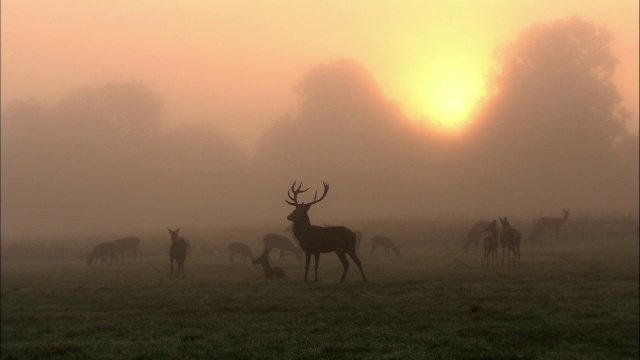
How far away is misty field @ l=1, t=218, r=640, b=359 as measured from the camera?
16953 millimetres

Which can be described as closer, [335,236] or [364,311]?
[335,236]

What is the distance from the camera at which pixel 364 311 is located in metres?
22.3

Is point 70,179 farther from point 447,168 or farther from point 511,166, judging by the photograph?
point 511,166

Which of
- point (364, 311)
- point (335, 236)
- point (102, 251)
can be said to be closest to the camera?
point (335, 236)

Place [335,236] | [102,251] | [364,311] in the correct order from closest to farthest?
[335,236] → [364,311] → [102,251]

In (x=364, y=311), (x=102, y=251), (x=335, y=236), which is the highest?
(x=335, y=236)

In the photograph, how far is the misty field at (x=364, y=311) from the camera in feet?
55.6

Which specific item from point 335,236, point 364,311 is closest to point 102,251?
point 364,311

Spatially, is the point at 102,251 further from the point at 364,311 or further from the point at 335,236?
the point at 335,236

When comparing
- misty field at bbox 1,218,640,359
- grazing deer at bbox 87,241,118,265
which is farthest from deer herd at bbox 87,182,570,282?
grazing deer at bbox 87,241,118,265

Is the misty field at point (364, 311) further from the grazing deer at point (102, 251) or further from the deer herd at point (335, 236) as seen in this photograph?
the grazing deer at point (102, 251)

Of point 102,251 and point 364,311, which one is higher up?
point 102,251

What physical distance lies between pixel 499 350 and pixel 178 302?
15.3 meters

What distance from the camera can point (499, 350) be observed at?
16.9 metres
